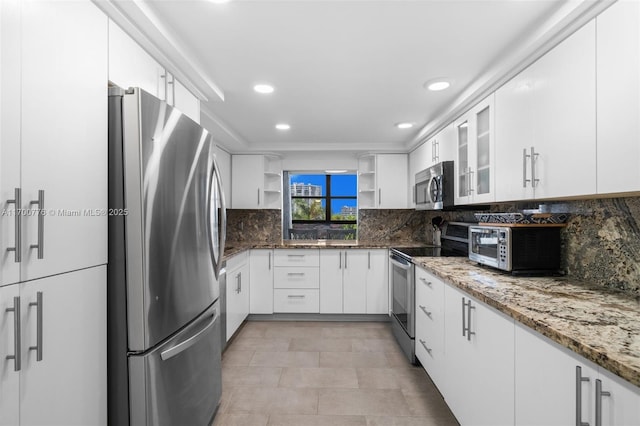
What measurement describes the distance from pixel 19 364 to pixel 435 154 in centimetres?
324

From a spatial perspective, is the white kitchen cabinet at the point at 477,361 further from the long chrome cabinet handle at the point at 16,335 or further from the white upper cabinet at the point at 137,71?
the white upper cabinet at the point at 137,71

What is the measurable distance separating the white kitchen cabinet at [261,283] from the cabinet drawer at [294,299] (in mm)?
87

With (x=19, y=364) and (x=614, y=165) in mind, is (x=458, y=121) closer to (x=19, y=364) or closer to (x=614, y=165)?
(x=614, y=165)

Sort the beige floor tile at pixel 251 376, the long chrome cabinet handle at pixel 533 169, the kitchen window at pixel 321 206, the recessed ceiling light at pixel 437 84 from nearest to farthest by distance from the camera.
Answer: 1. the long chrome cabinet handle at pixel 533 169
2. the recessed ceiling light at pixel 437 84
3. the beige floor tile at pixel 251 376
4. the kitchen window at pixel 321 206

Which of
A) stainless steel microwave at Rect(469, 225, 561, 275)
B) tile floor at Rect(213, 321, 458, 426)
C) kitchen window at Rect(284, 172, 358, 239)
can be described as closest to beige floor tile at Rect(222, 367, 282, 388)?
tile floor at Rect(213, 321, 458, 426)

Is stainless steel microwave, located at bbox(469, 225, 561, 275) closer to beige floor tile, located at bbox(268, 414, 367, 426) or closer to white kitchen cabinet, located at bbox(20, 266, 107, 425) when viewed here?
beige floor tile, located at bbox(268, 414, 367, 426)

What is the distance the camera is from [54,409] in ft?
3.25

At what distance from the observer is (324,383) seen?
238 cm

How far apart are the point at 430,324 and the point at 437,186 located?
1305 millimetres

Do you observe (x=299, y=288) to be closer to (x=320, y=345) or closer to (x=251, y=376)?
(x=320, y=345)

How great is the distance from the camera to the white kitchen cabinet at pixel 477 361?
1.28 metres

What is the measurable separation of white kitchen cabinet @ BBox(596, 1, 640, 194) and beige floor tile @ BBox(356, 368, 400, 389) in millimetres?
1902

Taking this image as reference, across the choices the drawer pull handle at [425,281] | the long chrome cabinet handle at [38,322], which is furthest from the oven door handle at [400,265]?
the long chrome cabinet handle at [38,322]

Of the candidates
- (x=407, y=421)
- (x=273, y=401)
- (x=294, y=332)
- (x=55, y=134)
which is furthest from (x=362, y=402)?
(x=55, y=134)
